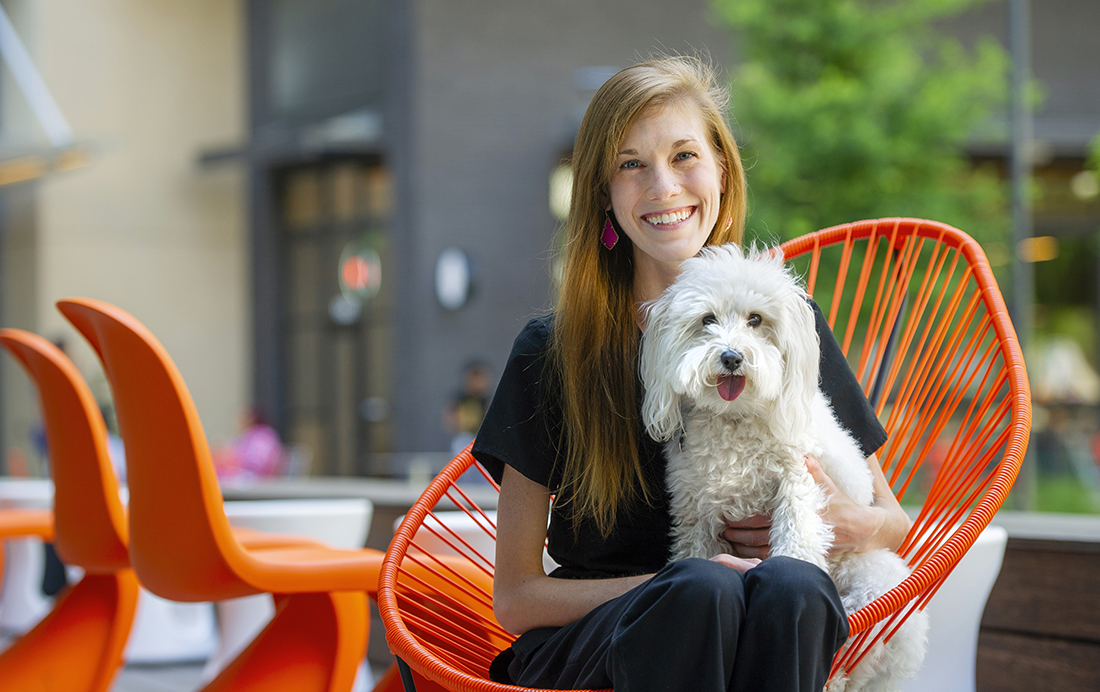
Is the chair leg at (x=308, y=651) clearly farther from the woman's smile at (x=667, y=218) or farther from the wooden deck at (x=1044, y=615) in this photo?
the wooden deck at (x=1044, y=615)

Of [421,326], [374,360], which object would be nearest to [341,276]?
[374,360]

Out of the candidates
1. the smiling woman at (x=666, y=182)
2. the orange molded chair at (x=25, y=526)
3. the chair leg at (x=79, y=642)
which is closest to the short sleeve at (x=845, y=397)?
the smiling woman at (x=666, y=182)

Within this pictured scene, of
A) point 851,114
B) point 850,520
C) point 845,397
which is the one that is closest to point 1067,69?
point 851,114

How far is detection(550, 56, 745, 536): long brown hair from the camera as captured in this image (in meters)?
1.78

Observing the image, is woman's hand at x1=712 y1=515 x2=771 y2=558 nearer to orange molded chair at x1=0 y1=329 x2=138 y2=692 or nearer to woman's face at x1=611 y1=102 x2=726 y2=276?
woman's face at x1=611 y1=102 x2=726 y2=276

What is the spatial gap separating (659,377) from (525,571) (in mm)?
405

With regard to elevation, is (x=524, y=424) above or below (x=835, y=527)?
above

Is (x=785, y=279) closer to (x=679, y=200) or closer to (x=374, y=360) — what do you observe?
(x=679, y=200)

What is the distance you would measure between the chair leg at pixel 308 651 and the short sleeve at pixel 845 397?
1.34 meters

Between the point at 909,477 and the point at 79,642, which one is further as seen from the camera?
the point at 79,642

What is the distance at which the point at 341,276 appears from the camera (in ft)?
42.6

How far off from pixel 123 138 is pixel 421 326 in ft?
16.1

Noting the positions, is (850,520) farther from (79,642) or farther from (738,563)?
(79,642)

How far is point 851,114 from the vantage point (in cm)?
903
